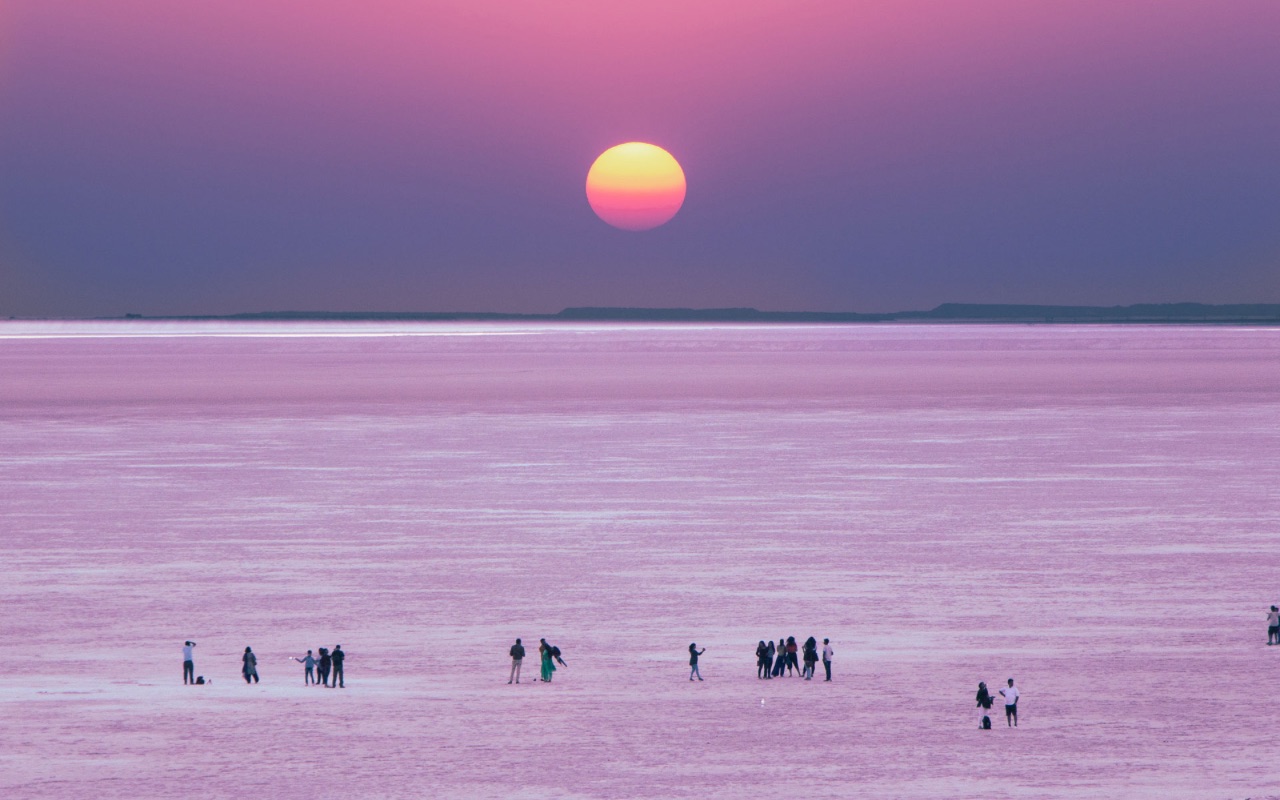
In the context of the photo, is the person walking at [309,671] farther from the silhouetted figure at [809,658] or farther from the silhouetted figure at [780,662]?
the silhouetted figure at [809,658]

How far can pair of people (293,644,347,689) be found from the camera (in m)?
13.2

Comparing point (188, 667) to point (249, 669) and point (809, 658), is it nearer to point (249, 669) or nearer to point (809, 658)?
point (249, 669)

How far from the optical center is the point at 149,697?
12.7 meters

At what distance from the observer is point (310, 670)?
1334 centimetres

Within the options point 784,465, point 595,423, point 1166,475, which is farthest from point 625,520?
point 595,423

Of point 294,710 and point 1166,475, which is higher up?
point 1166,475

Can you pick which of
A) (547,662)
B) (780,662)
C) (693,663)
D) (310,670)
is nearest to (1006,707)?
(780,662)

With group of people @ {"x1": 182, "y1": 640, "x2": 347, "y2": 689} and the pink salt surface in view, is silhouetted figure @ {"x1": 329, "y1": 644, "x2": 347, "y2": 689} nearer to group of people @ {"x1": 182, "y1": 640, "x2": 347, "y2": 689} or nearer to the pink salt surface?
group of people @ {"x1": 182, "y1": 640, "x2": 347, "y2": 689}

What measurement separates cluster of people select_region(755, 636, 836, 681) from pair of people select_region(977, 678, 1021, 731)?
1.44 metres

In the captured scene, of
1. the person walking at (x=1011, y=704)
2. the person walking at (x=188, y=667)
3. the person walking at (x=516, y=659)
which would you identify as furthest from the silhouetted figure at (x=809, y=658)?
the person walking at (x=188, y=667)

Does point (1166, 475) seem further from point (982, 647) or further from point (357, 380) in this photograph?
point (357, 380)

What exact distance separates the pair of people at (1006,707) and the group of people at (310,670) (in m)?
4.68

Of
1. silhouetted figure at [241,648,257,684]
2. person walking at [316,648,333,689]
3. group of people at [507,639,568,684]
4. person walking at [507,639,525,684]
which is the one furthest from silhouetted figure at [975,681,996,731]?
silhouetted figure at [241,648,257,684]

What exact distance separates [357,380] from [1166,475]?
42386 mm
